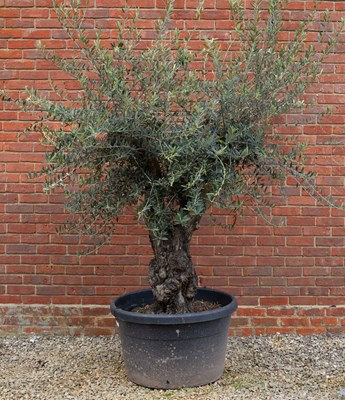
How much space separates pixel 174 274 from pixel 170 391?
2.31ft

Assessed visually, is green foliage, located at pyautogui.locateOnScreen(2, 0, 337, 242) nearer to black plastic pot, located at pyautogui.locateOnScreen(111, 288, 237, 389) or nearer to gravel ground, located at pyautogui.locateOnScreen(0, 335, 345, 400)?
black plastic pot, located at pyautogui.locateOnScreen(111, 288, 237, 389)

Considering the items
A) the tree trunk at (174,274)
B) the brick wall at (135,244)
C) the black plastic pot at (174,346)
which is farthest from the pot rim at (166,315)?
the brick wall at (135,244)

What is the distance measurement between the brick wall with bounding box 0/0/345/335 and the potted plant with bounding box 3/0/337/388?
90 cm

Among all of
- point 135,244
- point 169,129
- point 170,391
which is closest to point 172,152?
point 169,129

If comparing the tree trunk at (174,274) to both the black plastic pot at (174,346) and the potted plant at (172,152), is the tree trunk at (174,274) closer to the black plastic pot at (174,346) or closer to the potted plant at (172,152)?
the potted plant at (172,152)

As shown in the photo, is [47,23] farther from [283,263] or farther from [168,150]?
[283,263]

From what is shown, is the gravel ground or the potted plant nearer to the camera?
the potted plant

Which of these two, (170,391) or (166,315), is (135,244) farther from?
(170,391)

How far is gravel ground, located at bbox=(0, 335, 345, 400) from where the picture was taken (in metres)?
3.71

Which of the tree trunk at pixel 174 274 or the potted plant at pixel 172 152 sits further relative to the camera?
the tree trunk at pixel 174 274

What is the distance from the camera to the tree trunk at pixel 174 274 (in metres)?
3.78

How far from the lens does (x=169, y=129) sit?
3.42 m

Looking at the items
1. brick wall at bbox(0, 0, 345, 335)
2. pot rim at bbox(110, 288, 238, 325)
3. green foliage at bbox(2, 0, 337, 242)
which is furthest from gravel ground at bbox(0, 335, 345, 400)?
green foliage at bbox(2, 0, 337, 242)

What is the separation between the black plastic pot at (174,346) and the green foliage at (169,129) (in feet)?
1.77
